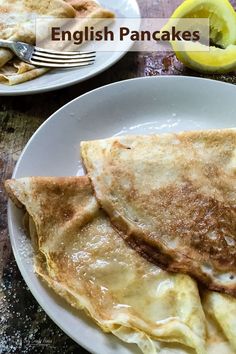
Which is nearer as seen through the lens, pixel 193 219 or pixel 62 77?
pixel 193 219

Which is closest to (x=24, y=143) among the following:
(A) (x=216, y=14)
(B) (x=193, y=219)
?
(B) (x=193, y=219)

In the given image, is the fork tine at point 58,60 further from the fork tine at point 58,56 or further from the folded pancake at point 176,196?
the folded pancake at point 176,196

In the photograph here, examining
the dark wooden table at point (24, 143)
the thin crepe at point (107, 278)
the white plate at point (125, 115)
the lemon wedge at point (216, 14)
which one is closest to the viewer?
the thin crepe at point (107, 278)

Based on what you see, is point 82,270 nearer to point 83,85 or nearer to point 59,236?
point 59,236

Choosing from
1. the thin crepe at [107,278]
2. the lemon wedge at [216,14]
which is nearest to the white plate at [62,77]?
the lemon wedge at [216,14]

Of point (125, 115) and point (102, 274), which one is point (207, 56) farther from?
point (102, 274)

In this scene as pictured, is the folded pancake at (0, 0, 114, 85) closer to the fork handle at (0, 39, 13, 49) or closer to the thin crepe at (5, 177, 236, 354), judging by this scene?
the fork handle at (0, 39, 13, 49)

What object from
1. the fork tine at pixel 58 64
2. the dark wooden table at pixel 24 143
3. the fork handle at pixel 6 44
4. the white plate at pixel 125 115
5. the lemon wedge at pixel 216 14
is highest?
the lemon wedge at pixel 216 14
